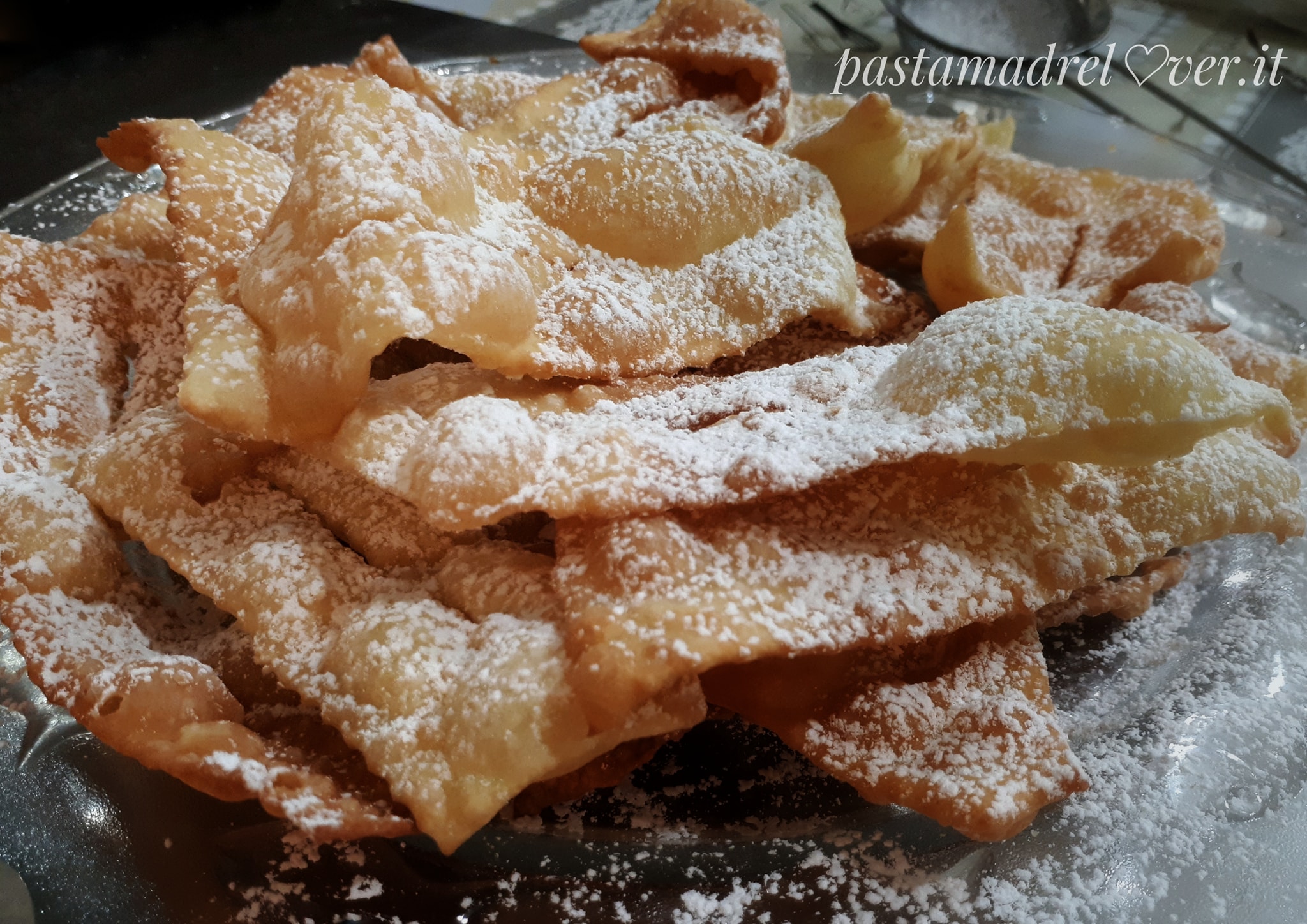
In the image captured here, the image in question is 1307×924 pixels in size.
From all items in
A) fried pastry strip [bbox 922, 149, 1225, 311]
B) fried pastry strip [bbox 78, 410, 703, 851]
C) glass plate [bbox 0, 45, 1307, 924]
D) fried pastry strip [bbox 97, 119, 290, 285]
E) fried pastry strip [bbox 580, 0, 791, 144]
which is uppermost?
fried pastry strip [bbox 580, 0, 791, 144]

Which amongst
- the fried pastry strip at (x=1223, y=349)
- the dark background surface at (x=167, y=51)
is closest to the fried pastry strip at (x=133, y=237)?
the dark background surface at (x=167, y=51)

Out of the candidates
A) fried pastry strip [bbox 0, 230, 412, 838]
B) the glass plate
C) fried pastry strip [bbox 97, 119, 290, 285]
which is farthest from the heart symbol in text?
fried pastry strip [bbox 0, 230, 412, 838]

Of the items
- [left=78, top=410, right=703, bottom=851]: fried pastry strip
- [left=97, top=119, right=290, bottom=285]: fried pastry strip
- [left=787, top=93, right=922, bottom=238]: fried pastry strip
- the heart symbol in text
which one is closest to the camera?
[left=78, top=410, right=703, bottom=851]: fried pastry strip

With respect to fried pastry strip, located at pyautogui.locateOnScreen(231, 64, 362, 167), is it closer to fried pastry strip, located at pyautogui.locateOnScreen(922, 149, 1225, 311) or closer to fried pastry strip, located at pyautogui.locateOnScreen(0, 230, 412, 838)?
fried pastry strip, located at pyautogui.locateOnScreen(0, 230, 412, 838)

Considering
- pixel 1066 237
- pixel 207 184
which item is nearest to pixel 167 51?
pixel 207 184

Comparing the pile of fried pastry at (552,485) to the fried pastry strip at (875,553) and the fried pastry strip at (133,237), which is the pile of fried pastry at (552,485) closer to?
the fried pastry strip at (875,553)

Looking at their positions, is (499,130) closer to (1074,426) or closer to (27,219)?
(1074,426)

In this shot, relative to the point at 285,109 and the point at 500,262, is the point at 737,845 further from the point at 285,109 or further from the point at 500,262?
the point at 285,109
